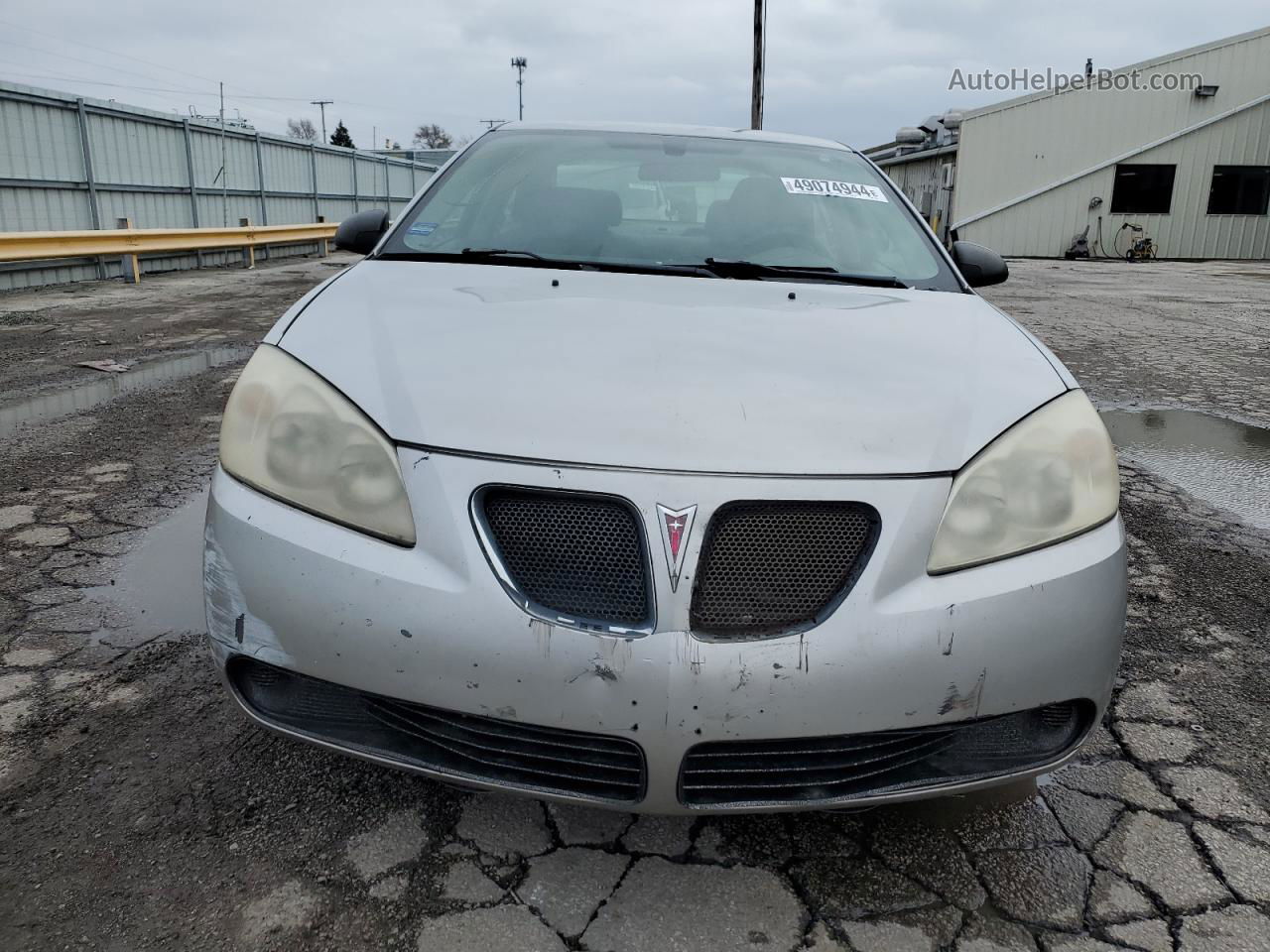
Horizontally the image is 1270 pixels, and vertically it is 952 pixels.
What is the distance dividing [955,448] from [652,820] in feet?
3.11

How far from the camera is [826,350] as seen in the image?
186 cm

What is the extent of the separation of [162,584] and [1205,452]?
485 centimetres

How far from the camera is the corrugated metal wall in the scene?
73.0 feet

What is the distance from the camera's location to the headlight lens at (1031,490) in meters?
1.54

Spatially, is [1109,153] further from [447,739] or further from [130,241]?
[447,739]

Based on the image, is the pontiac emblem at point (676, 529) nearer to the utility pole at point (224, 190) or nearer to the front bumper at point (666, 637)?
the front bumper at point (666, 637)

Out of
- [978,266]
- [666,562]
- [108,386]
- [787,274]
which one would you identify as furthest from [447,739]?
[108,386]

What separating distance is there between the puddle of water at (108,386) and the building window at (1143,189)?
75.3 ft

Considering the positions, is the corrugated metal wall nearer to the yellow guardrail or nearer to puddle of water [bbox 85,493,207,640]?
the yellow guardrail

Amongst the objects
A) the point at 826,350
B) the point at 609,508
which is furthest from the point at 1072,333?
the point at 609,508

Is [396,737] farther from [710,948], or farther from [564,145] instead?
[564,145]

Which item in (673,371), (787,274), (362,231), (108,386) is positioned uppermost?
(362,231)

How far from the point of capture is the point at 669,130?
317 cm

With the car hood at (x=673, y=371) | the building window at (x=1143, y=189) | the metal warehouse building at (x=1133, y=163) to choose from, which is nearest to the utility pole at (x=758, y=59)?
the metal warehouse building at (x=1133, y=163)
